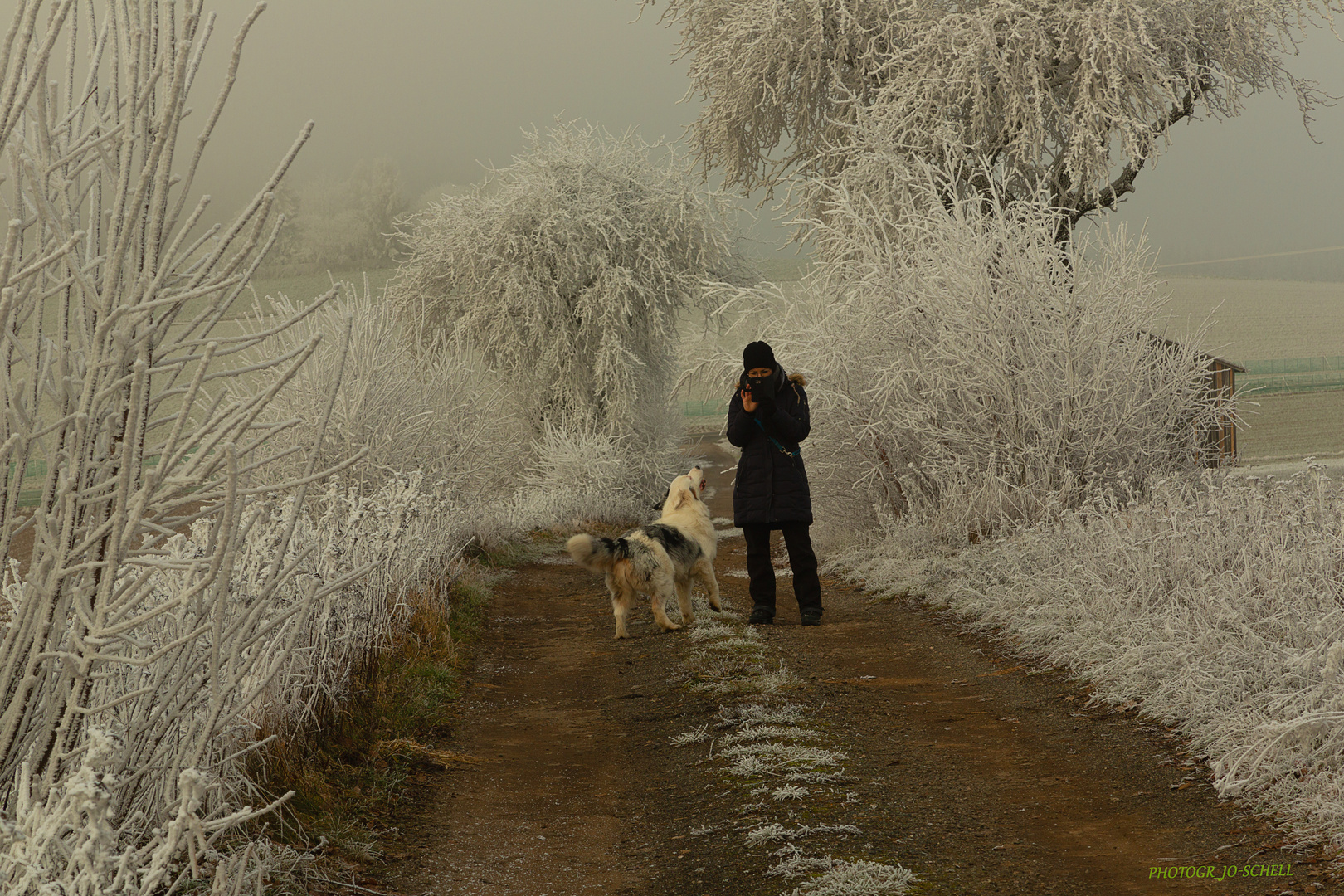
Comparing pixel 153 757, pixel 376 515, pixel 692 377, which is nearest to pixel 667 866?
pixel 153 757

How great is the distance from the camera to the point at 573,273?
75.5 feet

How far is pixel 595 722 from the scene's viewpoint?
20.6 ft

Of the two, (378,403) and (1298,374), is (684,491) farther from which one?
(1298,374)

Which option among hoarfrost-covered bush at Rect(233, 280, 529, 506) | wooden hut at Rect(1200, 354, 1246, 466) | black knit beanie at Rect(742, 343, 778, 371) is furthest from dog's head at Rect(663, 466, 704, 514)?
wooden hut at Rect(1200, 354, 1246, 466)

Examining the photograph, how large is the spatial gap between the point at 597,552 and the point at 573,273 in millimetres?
15608

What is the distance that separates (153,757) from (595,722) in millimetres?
3775

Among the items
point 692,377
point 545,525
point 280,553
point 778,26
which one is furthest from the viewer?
point 545,525

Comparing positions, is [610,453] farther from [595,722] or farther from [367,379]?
[595,722]

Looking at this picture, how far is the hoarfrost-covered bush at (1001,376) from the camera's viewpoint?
9906 mm

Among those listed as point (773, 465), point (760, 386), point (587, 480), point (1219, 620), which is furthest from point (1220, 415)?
point (587, 480)

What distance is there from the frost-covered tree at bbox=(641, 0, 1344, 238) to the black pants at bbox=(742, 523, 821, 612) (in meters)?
8.24

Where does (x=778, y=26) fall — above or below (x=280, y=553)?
above

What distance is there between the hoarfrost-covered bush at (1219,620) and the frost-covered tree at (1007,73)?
348 inches

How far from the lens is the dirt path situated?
3830mm
